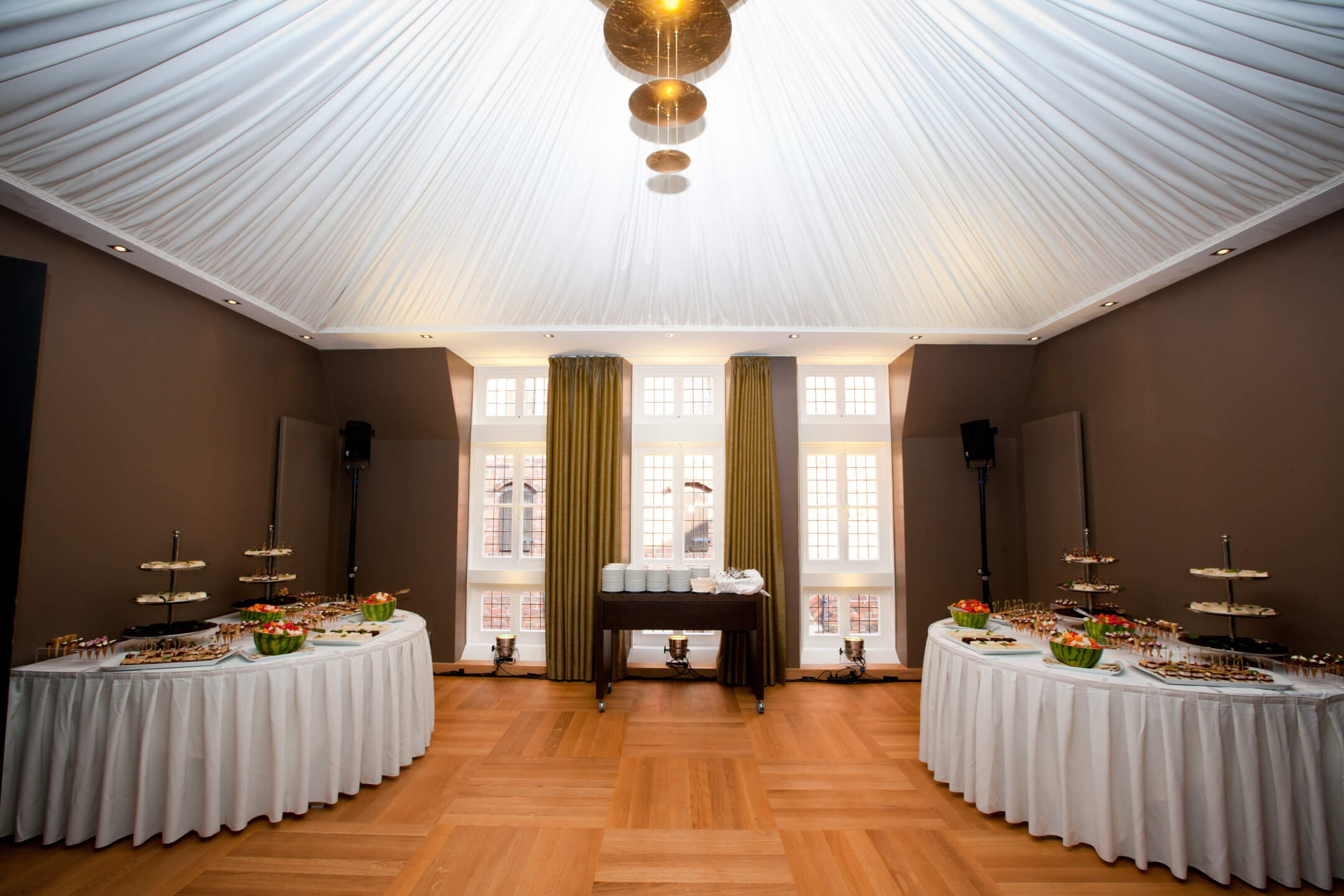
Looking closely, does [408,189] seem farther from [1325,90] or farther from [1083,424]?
[1083,424]

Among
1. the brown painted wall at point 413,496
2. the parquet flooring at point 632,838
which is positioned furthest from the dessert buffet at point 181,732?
the brown painted wall at point 413,496

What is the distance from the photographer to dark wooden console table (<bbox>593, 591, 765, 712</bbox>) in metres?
4.75

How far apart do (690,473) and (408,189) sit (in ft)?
11.8

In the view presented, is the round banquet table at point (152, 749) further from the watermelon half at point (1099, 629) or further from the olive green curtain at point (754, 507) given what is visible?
the watermelon half at point (1099, 629)

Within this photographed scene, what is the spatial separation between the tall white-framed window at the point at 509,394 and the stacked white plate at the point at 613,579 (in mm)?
1950

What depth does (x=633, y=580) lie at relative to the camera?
489 cm

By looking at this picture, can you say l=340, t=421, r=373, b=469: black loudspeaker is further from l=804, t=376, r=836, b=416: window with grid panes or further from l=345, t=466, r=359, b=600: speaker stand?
l=804, t=376, r=836, b=416: window with grid panes

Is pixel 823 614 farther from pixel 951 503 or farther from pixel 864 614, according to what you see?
pixel 951 503

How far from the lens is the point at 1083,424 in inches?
189

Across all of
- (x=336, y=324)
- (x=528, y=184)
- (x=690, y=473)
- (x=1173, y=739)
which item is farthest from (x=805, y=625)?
(x=336, y=324)

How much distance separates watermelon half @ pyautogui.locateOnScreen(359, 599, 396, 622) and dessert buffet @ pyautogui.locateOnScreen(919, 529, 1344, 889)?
3674 mm

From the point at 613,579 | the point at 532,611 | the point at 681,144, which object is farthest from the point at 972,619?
the point at 532,611

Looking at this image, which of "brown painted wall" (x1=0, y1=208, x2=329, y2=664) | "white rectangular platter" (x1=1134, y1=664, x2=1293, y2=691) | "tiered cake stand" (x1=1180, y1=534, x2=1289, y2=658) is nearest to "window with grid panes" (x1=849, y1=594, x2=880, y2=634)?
"tiered cake stand" (x1=1180, y1=534, x2=1289, y2=658)

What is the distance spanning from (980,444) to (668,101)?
14.1ft
